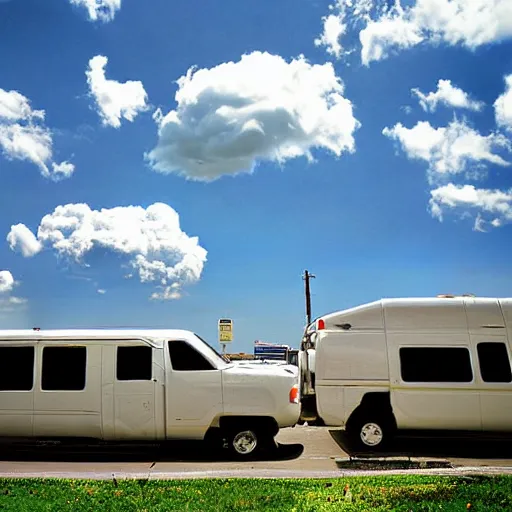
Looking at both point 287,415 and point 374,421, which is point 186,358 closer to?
point 287,415

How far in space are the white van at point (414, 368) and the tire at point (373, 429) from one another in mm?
18

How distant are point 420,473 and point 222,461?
130 inches

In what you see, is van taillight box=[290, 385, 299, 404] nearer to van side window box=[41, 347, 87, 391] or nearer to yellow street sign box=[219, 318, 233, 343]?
van side window box=[41, 347, 87, 391]

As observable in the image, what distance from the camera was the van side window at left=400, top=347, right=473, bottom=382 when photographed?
11398 millimetres

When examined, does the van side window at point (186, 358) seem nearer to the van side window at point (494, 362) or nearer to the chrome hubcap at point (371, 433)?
the chrome hubcap at point (371, 433)

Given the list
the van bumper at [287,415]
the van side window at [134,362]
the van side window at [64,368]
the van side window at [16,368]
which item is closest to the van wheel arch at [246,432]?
the van bumper at [287,415]

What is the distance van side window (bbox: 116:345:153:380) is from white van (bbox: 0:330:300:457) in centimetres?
2

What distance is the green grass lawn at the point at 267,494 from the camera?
727 cm

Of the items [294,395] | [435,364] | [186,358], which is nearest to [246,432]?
[294,395]

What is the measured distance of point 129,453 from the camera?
436 inches

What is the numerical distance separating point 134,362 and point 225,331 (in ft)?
47.1

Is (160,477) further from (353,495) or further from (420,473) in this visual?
(420,473)

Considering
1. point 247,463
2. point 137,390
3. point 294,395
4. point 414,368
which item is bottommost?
point 247,463

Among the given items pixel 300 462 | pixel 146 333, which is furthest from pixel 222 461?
pixel 146 333
